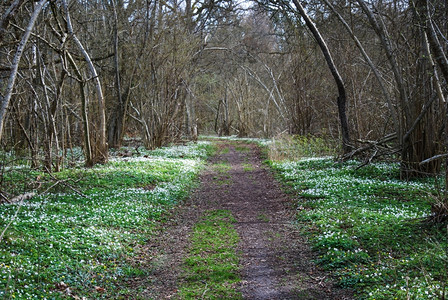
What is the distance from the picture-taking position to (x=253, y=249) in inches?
271

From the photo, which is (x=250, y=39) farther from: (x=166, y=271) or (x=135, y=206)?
(x=166, y=271)

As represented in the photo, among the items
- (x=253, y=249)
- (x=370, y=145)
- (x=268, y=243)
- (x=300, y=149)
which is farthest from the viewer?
(x=300, y=149)

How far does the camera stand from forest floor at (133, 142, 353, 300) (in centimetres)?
533

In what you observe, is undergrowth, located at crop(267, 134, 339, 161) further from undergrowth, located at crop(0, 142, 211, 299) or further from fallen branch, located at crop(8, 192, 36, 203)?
fallen branch, located at crop(8, 192, 36, 203)

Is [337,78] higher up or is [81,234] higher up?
[337,78]

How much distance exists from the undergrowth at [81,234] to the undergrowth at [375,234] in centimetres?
322

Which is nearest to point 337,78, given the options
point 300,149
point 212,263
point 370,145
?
point 370,145

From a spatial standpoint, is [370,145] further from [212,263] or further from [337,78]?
[212,263]

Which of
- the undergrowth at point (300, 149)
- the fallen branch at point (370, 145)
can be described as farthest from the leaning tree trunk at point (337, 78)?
the undergrowth at point (300, 149)

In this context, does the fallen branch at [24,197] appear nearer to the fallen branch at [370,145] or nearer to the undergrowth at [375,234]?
the undergrowth at [375,234]

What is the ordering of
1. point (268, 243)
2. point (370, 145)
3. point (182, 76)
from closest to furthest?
point (268, 243)
point (370, 145)
point (182, 76)

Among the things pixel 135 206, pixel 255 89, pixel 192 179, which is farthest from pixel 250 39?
pixel 135 206

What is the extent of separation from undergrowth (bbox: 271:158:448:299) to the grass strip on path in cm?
149

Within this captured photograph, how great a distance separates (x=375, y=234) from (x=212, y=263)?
113 inches
